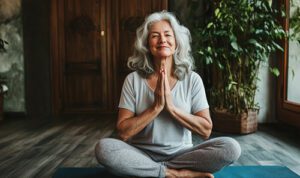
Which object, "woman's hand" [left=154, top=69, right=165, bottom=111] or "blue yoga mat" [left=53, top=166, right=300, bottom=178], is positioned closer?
"woman's hand" [left=154, top=69, right=165, bottom=111]

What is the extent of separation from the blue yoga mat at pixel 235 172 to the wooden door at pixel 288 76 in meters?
1.53

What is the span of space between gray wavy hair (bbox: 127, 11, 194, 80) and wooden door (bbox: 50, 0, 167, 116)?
10.3 ft

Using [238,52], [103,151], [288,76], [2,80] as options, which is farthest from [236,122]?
[2,80]

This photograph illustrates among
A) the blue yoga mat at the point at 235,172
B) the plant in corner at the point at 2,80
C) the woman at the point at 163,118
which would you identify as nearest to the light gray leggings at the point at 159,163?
the woman at the point at 163,118

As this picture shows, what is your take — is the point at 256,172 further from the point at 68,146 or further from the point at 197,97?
the point at 68,146

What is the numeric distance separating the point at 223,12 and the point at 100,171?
2046 mm

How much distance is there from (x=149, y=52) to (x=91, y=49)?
3.23m

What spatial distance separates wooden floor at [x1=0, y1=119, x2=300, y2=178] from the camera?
2490 mm

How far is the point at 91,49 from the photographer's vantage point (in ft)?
16.3

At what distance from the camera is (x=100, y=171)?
2.23 m

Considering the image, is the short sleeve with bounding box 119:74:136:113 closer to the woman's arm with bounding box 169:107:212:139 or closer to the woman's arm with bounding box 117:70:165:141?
the woman's arm with bounding box 117:70:165:141

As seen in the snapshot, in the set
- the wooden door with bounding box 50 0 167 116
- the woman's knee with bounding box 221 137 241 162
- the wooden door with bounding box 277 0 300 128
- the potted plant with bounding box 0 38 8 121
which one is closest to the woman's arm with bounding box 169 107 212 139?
the woman's knee with bounding box 221 137 241 162

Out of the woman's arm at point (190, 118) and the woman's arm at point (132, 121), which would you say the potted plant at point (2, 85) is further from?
the woman's arm at point (190, 118)

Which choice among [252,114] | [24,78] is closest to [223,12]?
[252,114]
